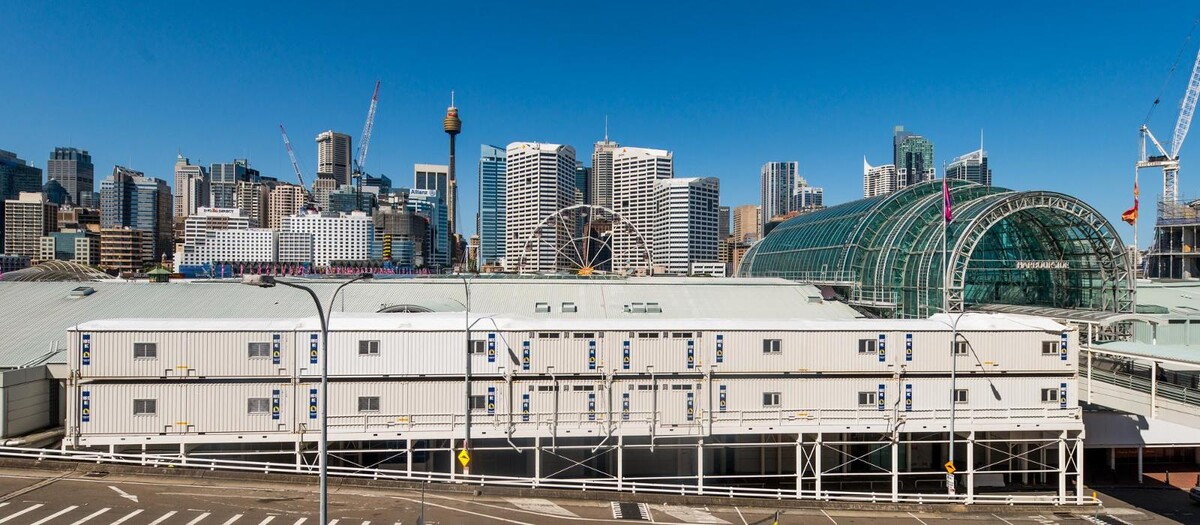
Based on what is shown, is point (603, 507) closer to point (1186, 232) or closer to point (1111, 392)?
point (1111, 392)

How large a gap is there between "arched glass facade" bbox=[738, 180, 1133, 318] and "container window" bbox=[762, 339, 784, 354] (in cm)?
2138

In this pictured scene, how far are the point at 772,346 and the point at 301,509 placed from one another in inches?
897

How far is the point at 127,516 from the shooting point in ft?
82.9

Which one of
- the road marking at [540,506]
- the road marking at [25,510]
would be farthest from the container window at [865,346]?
the road marking at [25,510]

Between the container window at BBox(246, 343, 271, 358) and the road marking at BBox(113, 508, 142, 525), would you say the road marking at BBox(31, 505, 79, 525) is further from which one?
the container window at BBox(246, 343, 271, 358)

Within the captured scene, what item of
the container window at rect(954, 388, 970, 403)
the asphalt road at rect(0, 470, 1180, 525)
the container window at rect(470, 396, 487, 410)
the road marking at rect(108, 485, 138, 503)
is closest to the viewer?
the asphalt road at rect(0, 470, 1180, 525)

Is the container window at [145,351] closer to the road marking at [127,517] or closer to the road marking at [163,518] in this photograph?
the road marking at [127,517]

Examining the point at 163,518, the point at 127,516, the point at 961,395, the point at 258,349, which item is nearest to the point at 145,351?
the point at 258,349

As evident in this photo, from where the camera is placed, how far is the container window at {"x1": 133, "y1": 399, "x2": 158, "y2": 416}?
97.9ft

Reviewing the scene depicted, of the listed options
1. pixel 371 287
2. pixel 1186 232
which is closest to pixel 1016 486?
pixel 371 287

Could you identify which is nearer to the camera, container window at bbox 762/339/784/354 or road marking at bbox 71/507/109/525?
road marking at bbox 71/507/109/525

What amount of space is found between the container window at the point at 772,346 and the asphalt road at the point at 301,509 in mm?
7501

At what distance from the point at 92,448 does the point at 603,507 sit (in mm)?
25324

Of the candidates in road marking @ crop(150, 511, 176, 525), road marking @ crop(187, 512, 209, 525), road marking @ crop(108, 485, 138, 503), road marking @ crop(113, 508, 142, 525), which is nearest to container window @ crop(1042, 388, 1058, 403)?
road marking @ crop(187, 512, 209, 525)
